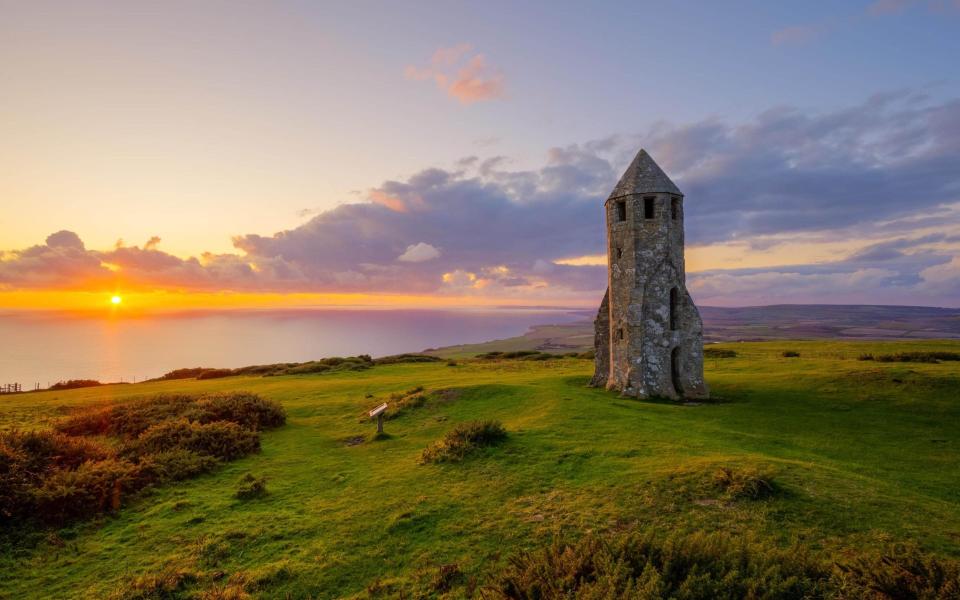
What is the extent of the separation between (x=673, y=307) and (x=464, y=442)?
18180 millimetres

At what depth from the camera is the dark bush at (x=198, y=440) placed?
17.5 meters

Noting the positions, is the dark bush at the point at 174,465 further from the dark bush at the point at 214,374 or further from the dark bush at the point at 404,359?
the dark bush at the point at 404,359

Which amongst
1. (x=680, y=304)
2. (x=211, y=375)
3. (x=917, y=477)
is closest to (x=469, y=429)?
(x=917, y=477)

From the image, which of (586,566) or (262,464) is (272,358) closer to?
(262,464)

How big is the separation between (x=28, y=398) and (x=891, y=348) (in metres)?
74.1

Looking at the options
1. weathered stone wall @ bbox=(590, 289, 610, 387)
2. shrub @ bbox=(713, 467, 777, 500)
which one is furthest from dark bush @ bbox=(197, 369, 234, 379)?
shrub @ bbox=(713, 467, 777, 500)

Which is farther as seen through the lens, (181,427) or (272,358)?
(272,358)

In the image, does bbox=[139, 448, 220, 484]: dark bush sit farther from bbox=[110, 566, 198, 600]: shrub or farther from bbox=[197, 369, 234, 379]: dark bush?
bbox=[197, 369, 234, 379]: dark bush

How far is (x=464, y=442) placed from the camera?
52.6 feet

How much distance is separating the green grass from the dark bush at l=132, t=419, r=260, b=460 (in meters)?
0.89

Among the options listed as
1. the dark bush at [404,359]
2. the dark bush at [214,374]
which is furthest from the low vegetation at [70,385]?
the dark bush at [404,359]

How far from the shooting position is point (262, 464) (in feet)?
56.2

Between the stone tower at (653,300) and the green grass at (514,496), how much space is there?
3.78 m

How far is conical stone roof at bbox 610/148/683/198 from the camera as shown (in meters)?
27.4
